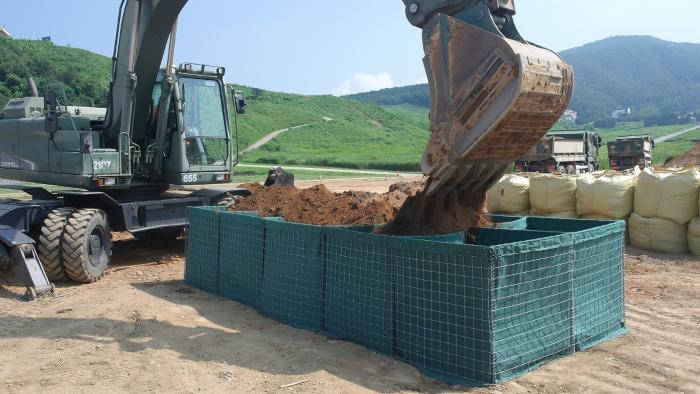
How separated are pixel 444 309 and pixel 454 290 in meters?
0.19

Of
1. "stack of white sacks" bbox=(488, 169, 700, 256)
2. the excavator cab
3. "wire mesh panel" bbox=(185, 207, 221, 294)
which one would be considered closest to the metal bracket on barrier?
"wire mesh panel" bbox=(185, 207, 221, 294)

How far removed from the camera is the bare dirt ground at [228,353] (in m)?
4.74

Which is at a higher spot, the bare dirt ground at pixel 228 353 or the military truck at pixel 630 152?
the military truck at pixel 630 152

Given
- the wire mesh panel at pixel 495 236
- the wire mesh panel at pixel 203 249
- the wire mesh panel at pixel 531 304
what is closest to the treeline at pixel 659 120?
the wire mesh panel at pixel 203 249

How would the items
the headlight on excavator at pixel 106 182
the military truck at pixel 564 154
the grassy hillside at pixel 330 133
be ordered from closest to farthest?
the headlight on excavator at pixel 106 182 < the military truck at pixel 564 154 < the grassy hillside at pixel 330 133

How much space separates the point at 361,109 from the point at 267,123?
2747 centimetres

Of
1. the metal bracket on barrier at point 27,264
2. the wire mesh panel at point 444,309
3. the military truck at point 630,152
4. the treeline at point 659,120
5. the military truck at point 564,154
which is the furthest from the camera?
the treeline at point 659,120

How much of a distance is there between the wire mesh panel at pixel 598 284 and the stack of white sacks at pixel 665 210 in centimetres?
431

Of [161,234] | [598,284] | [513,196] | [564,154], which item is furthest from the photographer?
[564,154]

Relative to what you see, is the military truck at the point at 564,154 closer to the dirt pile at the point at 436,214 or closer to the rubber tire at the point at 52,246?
the dirt pile at the point at 436,214

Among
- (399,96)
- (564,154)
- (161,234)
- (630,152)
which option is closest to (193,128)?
(161,234)

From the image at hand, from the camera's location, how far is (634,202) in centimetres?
1034

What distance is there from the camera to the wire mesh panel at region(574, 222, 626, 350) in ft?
17.7

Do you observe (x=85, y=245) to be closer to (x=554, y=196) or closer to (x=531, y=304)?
(x=531, y=304)
